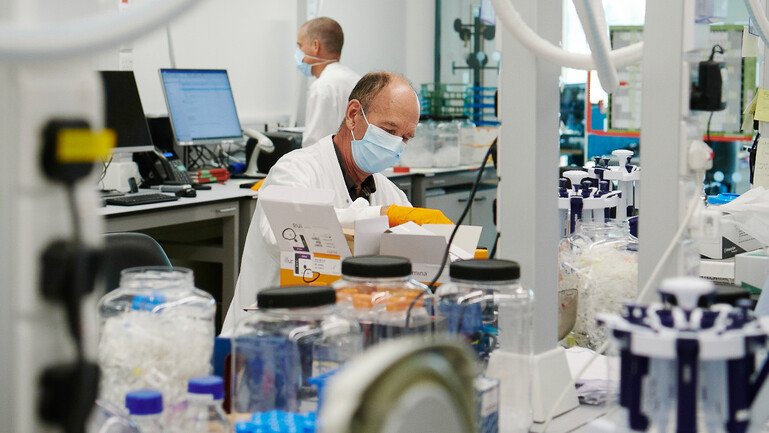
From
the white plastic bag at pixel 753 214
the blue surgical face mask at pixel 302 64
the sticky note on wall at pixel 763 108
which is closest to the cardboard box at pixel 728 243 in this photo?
the white plastic bag at pixel 753 214

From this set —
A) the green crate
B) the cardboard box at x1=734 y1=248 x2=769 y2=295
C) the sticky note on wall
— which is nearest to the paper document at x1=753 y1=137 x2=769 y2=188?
the sticky note on wall

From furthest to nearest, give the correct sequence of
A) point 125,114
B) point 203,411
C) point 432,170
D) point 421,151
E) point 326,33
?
1. point 421,151
2. point 432,170
3. point 326,33
4. point 125,114
5. point 203,411

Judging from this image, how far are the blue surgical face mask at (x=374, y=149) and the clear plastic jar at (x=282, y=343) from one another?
4.99ft

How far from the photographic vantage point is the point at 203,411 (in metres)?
1.25

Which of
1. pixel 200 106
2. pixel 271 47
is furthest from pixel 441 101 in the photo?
pixel 200 106

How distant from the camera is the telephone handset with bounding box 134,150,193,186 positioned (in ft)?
15.4

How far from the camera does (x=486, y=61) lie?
7391 mm

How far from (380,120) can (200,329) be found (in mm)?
1654

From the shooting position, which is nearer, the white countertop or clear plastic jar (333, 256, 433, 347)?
clear plastic jar (333, 256, 433, 347)

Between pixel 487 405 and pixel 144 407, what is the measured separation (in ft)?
1.53

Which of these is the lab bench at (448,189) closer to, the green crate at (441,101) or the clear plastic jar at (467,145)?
the clear plastic jar at (467,145)

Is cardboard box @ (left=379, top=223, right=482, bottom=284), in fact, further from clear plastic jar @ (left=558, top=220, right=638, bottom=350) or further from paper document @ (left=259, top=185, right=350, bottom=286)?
clear plastic jar @ (left=558, top=220, right=638, bottom=350)

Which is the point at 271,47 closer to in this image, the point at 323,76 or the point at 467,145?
the point at 323,76

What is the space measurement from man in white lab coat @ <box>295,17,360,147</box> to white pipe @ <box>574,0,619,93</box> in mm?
3814
